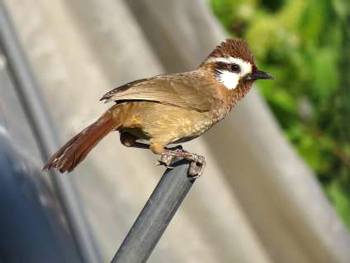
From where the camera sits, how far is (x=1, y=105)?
352 cm

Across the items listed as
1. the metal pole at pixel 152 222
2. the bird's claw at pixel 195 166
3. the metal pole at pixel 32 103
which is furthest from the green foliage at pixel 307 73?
the metal pole at pixel 152 222

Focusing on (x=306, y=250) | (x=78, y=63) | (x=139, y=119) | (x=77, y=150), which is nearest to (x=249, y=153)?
(x=306, y=250)

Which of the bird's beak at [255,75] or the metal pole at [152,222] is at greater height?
the bird's beak at [255,75]

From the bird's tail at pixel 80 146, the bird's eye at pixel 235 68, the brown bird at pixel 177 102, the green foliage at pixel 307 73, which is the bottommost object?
the bird's tail at pixel 80 146

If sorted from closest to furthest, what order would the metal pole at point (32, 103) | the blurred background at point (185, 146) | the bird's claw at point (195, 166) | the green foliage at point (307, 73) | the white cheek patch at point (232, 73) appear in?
the bird's claw at point (195, 166), the metal pole at point (32, 103), the white cheek patch at point (232, 73), the blurred background at point (185, 146), the green foliage at point (307, 73)

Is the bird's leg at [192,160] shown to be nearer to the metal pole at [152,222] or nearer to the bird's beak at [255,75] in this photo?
the metal pole at [152,222]

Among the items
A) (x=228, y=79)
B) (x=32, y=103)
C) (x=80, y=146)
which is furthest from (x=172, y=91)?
(x=80, y=146)

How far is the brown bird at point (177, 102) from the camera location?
11.6 ft

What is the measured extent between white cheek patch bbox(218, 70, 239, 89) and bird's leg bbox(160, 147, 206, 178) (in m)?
0.40

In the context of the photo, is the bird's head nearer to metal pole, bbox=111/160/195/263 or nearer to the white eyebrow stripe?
the white eyebrow stripe

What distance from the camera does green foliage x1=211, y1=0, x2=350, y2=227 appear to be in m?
6.19

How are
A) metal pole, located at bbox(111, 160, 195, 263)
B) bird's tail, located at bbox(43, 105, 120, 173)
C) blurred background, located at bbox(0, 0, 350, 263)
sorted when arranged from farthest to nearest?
blurred background, located at bbox(0, 0, 350, 263) → bird's tail, located at bbox(43, 105, 120, 173) → metal pole, located at bbox(111, 160, 195, 263)

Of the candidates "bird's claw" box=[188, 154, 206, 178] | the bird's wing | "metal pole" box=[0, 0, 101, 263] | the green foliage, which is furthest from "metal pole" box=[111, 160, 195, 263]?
the green foliage

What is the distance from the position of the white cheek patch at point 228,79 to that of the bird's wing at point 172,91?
56 millimetres
